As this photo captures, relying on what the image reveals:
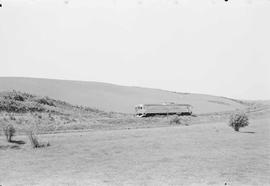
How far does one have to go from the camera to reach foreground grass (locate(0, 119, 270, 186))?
1828cm

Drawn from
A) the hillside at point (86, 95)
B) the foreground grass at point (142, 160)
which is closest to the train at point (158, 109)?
the hillside at point (86, 95)

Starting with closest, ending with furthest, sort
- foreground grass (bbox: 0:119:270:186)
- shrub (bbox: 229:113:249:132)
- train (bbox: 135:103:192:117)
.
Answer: foreground grass (bbox: 0:119:270:186), shrub (bbox: 229:113:249:132), train (bbox: 135:103:192:117)

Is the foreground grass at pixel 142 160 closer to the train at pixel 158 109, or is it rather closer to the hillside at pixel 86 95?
the train at pixel 158 109

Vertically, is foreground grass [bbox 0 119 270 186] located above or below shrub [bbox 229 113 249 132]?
below

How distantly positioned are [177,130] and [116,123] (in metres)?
11.5

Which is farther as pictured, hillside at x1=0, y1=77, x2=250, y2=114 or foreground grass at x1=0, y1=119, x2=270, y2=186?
hillside at x1=0, y1=77, x2=250, y2=114

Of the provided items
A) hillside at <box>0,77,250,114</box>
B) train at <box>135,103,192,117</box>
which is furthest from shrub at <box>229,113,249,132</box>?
hillside at <box>0,77,250,114</box>

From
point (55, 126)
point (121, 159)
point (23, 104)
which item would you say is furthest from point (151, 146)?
point (23, 104)

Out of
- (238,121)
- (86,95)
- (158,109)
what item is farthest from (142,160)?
(86,95)

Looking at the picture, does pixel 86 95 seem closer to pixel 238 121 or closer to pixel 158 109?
pixel 158 109

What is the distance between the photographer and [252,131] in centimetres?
3431

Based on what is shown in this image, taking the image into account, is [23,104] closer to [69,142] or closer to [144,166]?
[69,142]

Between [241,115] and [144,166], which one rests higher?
[241,115]

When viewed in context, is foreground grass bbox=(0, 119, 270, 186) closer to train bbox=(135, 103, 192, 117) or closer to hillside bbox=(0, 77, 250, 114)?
train bbox=(135, 103, 192, 117)
